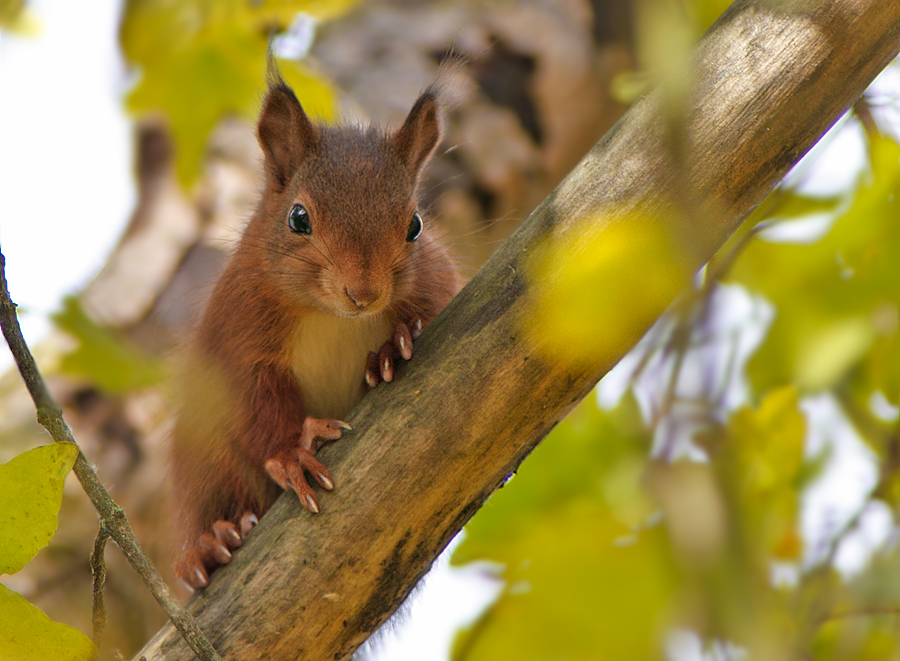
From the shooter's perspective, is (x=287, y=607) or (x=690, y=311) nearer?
(x=287, y=607)

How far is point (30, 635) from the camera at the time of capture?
1238 millimetres

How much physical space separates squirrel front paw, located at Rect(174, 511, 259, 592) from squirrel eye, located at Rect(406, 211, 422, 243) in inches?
32.3

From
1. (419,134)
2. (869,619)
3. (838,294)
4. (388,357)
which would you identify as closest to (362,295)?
(388,357)

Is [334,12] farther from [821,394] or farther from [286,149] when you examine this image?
[821,394]

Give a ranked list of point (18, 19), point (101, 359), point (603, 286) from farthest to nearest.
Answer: point (18, 19) < point (101, 359) < point (603, 286)

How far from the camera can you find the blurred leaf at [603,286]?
1577mm

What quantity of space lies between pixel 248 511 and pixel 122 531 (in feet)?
2.95

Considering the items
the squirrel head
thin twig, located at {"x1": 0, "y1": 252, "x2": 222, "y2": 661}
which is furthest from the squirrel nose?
thin twig, located at {"x1": 0, "y1": 252, "x2": 222, "y2": 661}

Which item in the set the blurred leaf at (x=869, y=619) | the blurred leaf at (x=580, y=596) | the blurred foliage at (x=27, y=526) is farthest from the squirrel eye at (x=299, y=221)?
the blurred leaf at (x=869, y=619)

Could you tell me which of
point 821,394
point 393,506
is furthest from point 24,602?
point 821,394

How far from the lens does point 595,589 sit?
2.18 metres

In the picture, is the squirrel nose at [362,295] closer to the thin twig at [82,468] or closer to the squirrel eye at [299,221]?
the squirrel eye at [299,221]

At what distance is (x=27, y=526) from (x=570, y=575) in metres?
1.34

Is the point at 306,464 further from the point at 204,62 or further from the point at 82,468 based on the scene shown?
the point at 204,62
